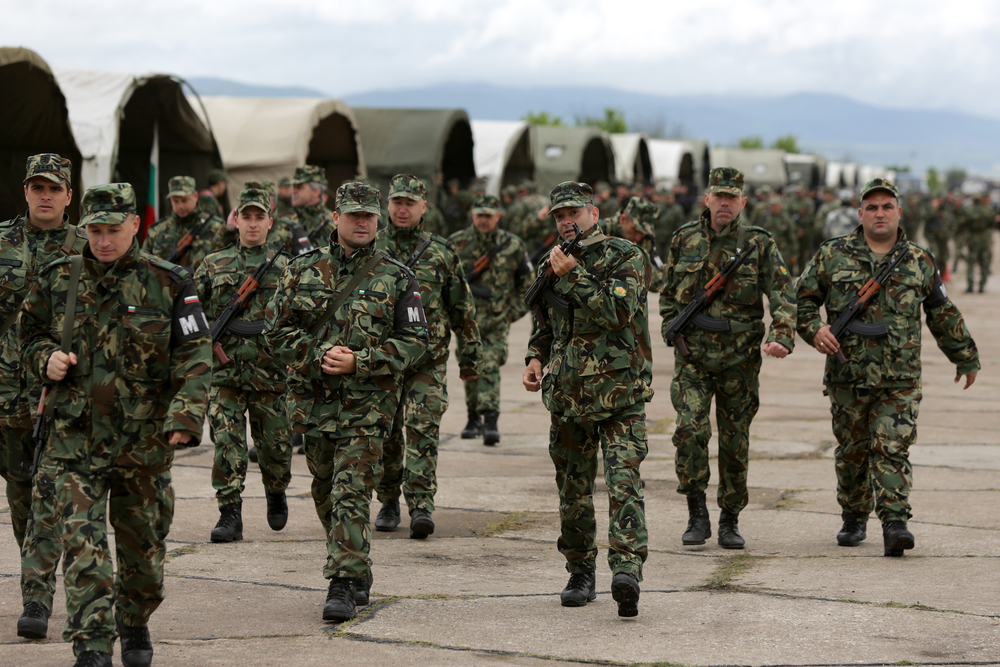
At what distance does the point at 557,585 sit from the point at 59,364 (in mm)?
2772

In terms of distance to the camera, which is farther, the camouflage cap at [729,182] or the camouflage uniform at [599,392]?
the camouflage cap at [729,182]

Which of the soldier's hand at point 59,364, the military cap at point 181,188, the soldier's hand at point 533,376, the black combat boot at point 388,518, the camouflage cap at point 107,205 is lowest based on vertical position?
the black combat boot at point 388,518

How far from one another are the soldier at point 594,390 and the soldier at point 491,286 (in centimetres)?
463

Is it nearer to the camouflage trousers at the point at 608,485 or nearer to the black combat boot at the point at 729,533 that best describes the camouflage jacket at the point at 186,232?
the black combat boot at the point at 729,533

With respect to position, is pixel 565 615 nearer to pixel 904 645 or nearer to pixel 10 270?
pixel 904 645

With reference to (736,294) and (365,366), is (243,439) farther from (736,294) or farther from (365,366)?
(736,294)

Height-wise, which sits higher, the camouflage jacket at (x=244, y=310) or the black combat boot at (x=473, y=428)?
the camouflage jacket at (x=244, y=310)

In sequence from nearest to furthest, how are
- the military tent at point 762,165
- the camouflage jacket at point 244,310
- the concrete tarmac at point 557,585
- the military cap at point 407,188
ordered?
1. the concrete tarmac at point 557,585
2. the camouflage jacket at point 244,310
3. the military cap at point 407,188
4. the military tent at point 762,165

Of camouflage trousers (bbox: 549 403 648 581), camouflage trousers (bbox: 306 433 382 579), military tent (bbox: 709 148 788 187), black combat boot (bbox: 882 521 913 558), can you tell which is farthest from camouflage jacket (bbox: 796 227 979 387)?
military tent (bbox: 709 148 788 187)

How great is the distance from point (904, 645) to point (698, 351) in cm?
244

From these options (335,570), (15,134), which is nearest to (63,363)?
(335,570)

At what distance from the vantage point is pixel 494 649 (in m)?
5.06

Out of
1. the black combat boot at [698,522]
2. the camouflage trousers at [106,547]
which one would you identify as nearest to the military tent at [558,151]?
the black combat boot at [698,522]

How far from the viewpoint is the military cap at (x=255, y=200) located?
7.46 m
